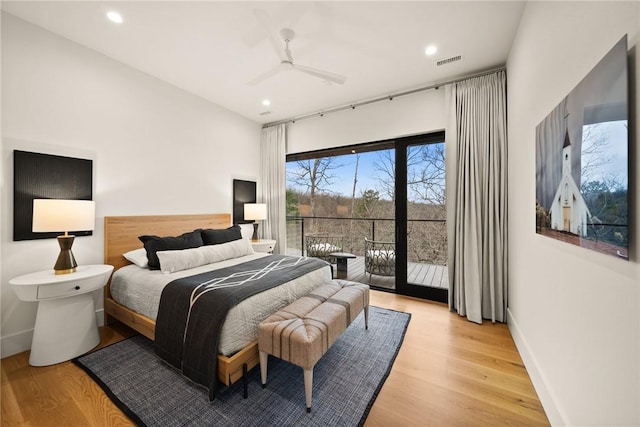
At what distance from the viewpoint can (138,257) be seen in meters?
2.65

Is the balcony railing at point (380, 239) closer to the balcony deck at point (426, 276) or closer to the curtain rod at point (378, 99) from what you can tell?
the balcony deck at point (426, 276)

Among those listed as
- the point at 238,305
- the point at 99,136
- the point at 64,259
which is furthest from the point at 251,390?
the point at 99,136

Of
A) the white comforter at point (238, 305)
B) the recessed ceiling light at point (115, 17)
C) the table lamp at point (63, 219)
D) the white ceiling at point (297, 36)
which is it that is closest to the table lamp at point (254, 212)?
the white comforter at point (238, 305)

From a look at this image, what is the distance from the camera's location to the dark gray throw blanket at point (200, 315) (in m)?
1.63

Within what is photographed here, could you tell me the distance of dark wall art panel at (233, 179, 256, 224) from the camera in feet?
13.8

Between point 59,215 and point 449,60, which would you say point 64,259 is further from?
point 449,60

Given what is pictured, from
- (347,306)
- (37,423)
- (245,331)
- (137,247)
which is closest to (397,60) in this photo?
(347,306)

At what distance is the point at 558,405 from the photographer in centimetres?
138

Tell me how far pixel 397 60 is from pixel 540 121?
1612 millimetres

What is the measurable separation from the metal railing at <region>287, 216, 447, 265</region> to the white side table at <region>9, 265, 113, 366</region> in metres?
2.91

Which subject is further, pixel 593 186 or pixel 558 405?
pixel 558 405

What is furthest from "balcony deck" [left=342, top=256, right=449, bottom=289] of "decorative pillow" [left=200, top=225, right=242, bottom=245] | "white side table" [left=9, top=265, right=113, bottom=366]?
"white side table" [left=9, top=265, right=113, bottom=366]

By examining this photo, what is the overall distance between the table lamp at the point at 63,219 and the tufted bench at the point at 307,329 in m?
1.90

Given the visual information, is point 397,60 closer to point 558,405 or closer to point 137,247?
point 558,405
